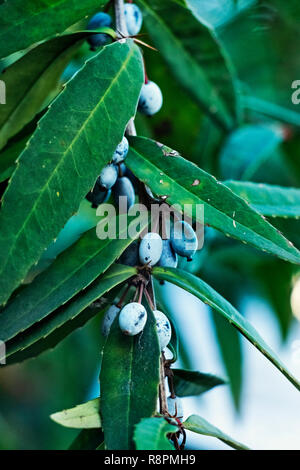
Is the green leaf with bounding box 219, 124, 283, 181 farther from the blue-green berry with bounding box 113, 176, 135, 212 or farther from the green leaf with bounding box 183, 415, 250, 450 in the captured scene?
the green leaf with bounding box 183, 415, 250, 450

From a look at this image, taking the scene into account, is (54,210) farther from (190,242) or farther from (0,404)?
(0,404)

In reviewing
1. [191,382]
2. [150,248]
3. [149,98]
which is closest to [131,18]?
[149,98]

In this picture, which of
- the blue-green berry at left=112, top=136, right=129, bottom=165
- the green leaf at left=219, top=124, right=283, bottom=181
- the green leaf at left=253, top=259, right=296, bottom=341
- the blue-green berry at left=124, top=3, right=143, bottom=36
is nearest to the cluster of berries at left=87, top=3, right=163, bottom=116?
the blue-green berry at left=124, top=3, right=143, bottom=36

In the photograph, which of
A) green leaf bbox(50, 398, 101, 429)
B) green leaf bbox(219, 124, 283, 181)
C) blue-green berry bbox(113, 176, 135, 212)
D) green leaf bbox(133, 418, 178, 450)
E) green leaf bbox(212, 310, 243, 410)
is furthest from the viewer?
green leaf bbox(212, 310, 243, 410)

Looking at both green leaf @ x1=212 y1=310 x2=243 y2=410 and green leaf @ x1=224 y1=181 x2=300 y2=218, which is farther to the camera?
green leaf @ x1=212 y1=310 x2=243 y2=410

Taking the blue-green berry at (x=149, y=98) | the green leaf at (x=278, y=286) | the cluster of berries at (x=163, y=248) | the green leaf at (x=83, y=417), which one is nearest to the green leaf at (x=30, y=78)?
the blue-green berry at (x=149, y=98)

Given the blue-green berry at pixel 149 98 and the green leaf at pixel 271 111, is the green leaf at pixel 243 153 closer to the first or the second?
the green leaf at pixel 271 111

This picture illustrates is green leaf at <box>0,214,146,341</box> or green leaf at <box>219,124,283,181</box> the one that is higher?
green leaf at <box>219,124,283,181</box>

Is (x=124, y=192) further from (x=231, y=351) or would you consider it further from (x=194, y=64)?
(x=231, y=351)
